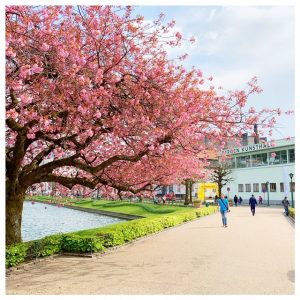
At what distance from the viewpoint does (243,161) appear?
6078 cm

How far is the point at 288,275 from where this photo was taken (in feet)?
32.8

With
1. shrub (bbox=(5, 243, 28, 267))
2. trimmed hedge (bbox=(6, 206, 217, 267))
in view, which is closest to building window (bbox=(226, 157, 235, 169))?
trimmed hedge (bbox=(6, 206, 217, 267))

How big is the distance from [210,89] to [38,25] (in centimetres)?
554

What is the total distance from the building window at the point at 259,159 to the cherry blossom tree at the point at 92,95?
44.6 meters

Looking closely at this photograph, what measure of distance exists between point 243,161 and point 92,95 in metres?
53.3

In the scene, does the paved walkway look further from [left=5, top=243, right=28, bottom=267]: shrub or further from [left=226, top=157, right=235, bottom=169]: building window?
[left=226, top=157, right=235, bottom=169]: building window

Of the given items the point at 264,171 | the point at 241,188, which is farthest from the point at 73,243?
the point at 241,188

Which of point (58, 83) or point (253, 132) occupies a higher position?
point (58, 83)

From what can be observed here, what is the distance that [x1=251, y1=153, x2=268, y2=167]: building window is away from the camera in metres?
56.0

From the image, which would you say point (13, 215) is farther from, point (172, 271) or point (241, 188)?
point (241, 188)

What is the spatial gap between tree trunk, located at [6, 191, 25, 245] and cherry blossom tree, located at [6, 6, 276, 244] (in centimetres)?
3
